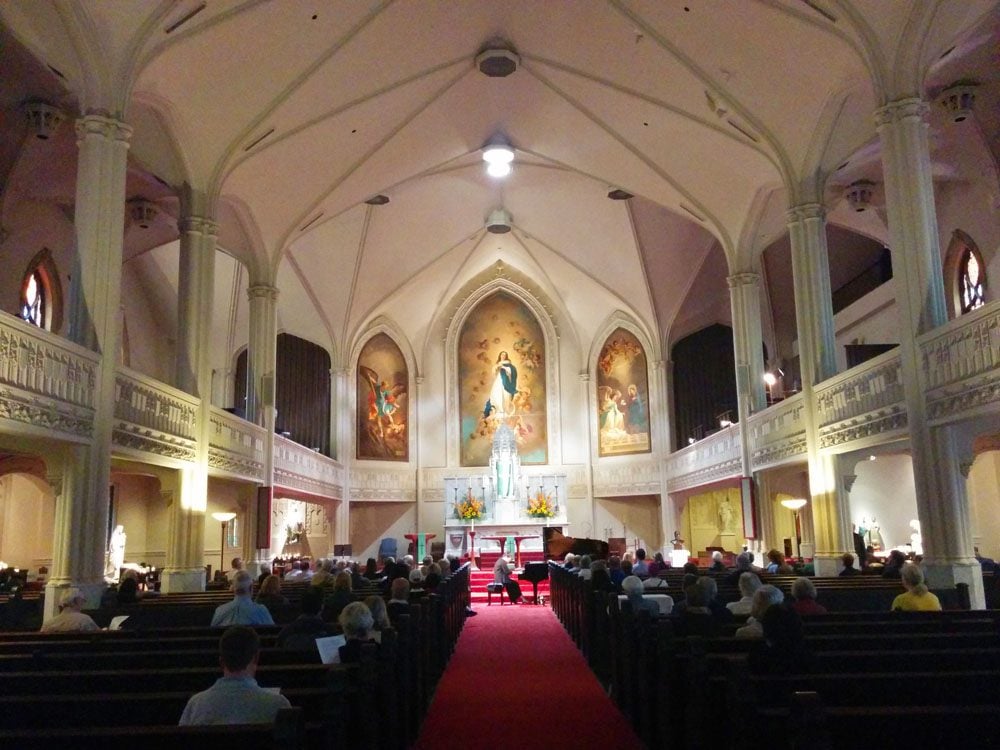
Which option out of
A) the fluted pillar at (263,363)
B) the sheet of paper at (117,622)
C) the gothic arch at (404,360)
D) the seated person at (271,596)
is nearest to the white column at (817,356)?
the seated person at (271,596)

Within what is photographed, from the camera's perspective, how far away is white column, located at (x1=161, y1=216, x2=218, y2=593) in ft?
47.6

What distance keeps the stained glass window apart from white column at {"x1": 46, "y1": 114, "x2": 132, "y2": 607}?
7.35 metres

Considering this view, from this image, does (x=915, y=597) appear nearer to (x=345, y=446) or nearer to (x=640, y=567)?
(x=640, y=567)

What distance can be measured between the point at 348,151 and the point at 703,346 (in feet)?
45.4

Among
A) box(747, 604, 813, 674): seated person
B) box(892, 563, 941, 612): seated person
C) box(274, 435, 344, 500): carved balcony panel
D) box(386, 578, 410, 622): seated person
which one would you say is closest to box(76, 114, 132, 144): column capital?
box(386, 578, 410, 622): seated person

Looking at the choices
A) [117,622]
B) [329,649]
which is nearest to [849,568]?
[329,649]

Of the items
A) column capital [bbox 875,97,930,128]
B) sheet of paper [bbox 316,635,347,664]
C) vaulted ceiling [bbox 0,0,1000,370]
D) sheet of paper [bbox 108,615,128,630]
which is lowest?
sheet of paper [bbox 108,615,128,630]

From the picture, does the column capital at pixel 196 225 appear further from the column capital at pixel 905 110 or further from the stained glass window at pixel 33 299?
the column capital at pixel 905 110

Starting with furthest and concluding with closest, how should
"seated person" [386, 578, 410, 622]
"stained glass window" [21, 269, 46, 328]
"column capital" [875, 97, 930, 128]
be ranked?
"stained glass window" [21, 269, 46, 328] → "column capital" [875, 97, 930, 128] → "seated person" [386, 578, 410, 622]

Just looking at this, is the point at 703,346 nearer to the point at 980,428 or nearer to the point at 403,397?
the point at 403,397

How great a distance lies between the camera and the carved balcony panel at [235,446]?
→ 16156 millimetres

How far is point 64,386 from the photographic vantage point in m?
10.5

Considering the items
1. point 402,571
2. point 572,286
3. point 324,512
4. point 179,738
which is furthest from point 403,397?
point 179,738

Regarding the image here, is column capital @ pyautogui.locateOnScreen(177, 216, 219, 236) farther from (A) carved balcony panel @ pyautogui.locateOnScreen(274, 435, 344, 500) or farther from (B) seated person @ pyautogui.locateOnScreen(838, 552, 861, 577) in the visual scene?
(B) seated person @ pyautogui.locateOnScreen(838, 552, 861, 577)
